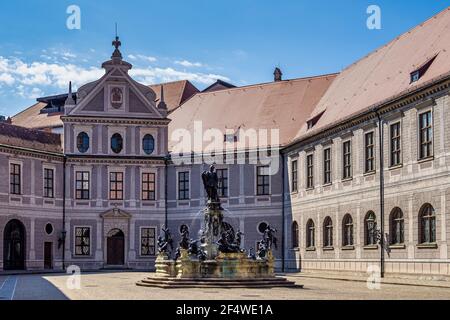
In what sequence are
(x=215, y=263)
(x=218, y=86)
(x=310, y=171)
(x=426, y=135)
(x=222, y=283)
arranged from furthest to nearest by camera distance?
(x=218, y=86) → (x=310, y=171) → (x=426, y=135) → (x=215, y=263) → (x=222, y=283)

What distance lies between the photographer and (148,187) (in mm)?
65000

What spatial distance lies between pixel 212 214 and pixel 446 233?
32.4 ft

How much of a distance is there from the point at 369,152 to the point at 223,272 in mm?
12717

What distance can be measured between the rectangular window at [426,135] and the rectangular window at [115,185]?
28.4 meters

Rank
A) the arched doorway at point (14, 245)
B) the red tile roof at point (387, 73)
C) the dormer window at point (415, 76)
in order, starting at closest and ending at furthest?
the dormer window at point (415, 76) < the red tile roof at point (387, 73) < the arched doorway at point (14, 245)

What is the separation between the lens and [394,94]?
43.6m

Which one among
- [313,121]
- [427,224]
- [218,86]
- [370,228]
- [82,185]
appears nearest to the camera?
[427,224]

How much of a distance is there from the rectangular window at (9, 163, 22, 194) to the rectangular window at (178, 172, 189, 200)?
11.2m

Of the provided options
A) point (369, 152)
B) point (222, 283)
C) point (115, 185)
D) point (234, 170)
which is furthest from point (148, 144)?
point (222, 283)

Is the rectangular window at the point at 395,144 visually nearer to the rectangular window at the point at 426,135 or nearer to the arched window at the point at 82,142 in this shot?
the rectangular window at the point at 426,135

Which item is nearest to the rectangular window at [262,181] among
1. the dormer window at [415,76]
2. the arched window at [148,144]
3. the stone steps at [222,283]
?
the arched window at [148,144]

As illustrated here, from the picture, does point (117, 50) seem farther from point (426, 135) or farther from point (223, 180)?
point (426, 135)

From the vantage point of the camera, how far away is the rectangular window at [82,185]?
63594mm

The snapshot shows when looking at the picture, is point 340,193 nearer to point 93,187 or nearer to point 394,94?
point 394,94
